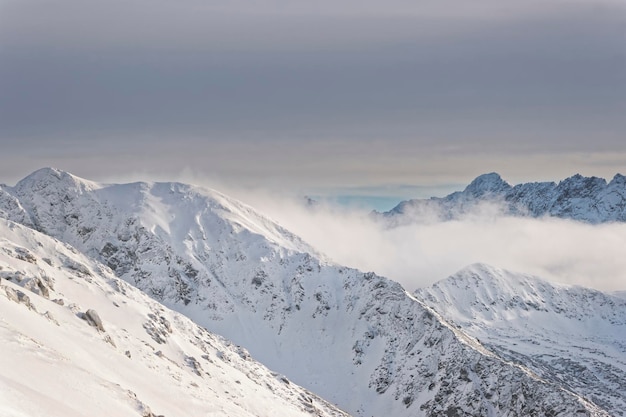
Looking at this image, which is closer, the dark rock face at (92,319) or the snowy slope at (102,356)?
the snowy slope at (102,356)

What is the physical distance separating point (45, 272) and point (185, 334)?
159 ft

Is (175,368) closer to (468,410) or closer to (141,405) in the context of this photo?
(141,405)

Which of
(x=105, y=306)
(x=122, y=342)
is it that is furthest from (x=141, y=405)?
(x=105, y=306)

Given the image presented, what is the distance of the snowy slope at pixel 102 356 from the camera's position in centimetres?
5575

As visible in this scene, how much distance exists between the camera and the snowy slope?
55.8m

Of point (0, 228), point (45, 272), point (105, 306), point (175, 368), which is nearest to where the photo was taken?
point (175, 368)

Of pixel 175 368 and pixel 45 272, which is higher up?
pixel 45 272

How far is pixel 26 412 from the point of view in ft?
147

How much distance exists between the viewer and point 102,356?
272 feet

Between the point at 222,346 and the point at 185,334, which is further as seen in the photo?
the point at 222,346

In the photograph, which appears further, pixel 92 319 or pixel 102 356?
pixel 92 319

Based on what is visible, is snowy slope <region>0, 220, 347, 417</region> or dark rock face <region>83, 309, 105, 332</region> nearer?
snowy slope <region>0, 220, 347, 417</region>

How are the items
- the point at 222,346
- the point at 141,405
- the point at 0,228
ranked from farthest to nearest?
the point at 222,346
the point at 0,228
the point at 141,405

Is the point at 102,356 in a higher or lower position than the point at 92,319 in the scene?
lower
